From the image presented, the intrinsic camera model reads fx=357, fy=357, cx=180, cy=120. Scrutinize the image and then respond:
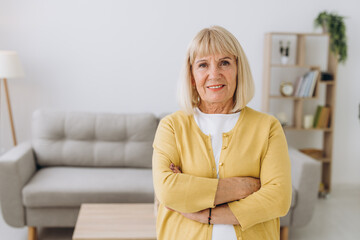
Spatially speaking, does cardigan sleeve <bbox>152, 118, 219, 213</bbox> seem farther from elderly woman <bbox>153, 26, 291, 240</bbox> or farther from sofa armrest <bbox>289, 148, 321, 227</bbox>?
sofa armrest <bbox>289, 148, 321, 227</bbox>

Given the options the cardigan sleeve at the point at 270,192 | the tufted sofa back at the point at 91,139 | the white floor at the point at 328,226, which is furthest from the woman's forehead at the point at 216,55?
the white floor at the point at 328,226

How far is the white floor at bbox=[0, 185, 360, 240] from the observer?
9.04 feet

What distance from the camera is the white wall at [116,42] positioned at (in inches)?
134

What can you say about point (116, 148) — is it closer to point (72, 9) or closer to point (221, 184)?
point (72, 9)

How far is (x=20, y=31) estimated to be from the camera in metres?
3.40

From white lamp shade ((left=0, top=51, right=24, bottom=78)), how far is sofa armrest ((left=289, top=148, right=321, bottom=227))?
2.46m

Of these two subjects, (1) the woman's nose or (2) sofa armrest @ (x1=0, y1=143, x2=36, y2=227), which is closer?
(1) the woman's nose

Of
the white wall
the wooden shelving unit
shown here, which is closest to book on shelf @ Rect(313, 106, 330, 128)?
the wooden shelving unit

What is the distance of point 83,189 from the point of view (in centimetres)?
256

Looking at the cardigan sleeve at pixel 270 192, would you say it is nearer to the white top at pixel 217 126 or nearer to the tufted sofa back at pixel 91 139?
the white top at pixel 217 126

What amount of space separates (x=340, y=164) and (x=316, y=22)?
5.09 ft

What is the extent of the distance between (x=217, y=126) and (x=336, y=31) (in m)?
2.67

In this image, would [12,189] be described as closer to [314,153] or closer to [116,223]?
[116,223]

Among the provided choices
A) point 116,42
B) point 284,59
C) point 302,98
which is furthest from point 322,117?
point 116,42
